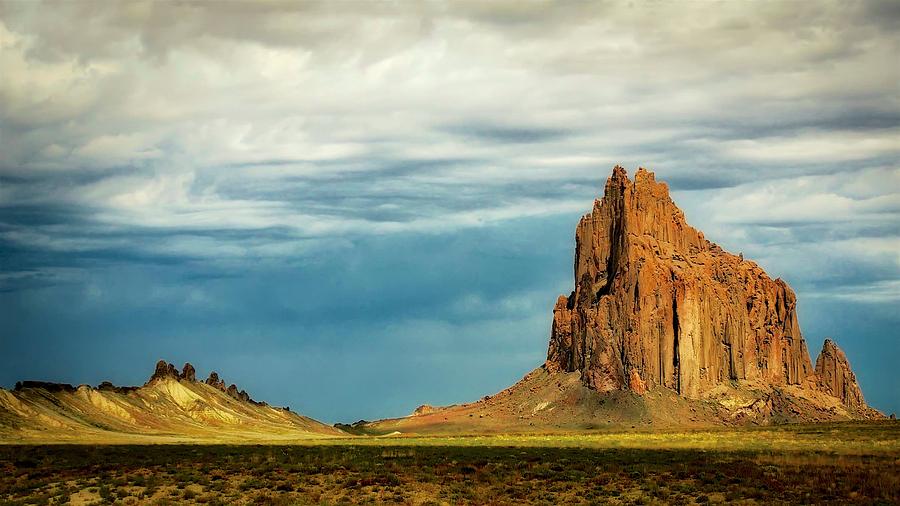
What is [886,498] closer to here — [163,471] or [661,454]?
[661,454]

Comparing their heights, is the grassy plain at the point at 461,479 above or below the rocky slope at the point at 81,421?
below

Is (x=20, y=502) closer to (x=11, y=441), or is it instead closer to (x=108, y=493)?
(x=108, y=493)

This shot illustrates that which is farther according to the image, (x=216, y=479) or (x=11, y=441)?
(x=11, y=441)

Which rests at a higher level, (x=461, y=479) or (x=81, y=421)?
(x=81, y=421)

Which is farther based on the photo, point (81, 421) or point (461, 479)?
point (81, 421)

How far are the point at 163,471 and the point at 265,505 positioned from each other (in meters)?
13.7

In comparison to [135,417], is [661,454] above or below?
below

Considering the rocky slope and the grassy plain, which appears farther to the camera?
the rocky slope

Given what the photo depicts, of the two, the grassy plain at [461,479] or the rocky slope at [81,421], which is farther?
the rocky slope at [81,421]

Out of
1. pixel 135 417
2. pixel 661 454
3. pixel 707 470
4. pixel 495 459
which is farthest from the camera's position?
pixel 135 417

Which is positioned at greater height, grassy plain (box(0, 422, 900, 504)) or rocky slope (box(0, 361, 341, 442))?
rocky slope (box(0, 361, 341, 442))

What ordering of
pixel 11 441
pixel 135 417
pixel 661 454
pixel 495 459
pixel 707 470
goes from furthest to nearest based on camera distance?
1. pixel 135 417
2. pixel 11 441
3. pixel 661 454
4. pixel 495 459
5. pixel 707 470

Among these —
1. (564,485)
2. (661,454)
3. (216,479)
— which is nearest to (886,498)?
(564,485)

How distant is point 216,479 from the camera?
70.6 metres
